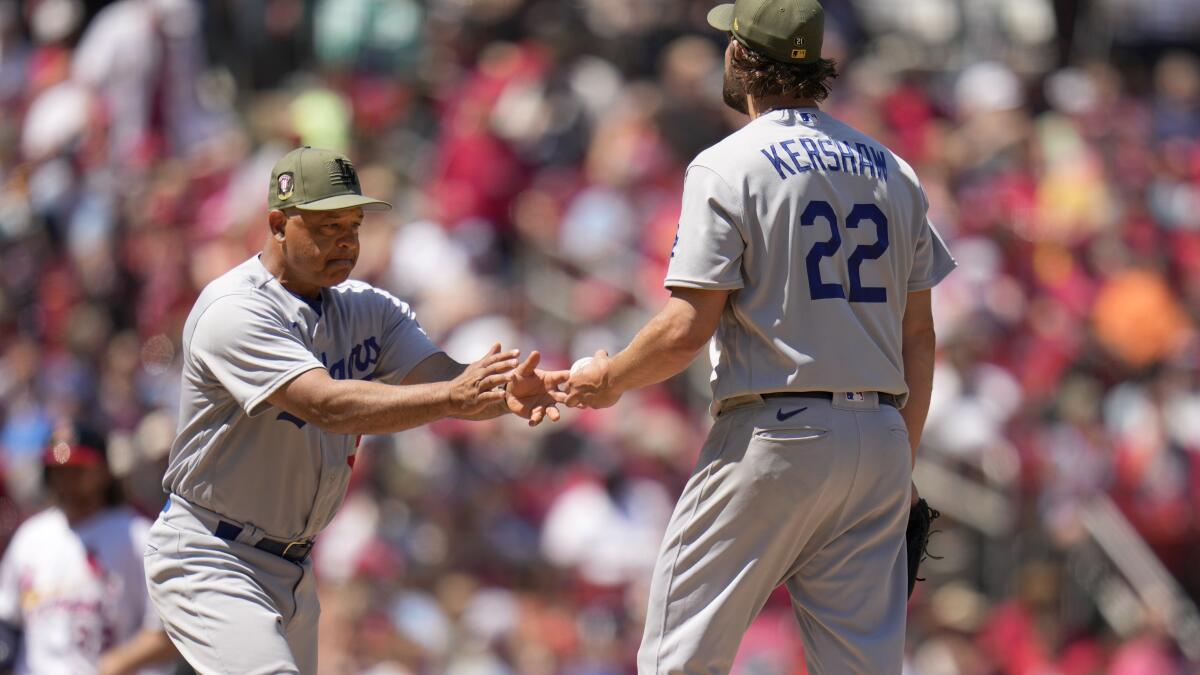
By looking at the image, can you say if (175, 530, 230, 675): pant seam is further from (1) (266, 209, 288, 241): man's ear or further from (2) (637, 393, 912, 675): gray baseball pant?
(2) (637, 393, 912, 675): gray baseball pant

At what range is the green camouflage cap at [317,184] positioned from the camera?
205 inches

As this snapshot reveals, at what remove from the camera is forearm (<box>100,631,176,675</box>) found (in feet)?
20.8

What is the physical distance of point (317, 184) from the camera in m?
5.23

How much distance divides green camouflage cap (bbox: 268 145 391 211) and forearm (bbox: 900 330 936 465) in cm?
164

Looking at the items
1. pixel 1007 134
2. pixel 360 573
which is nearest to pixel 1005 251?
pixel 1007 134

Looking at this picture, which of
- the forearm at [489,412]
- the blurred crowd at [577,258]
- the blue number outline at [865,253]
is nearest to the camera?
the blue number outline at [865,253]

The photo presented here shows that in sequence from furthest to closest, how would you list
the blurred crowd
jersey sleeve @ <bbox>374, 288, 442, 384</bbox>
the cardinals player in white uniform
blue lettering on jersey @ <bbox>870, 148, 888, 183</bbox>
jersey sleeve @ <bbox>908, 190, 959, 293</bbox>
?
the blurred crowd → the cardinals player in white uniform → jersey sleeve @ <bbox>374, 288, 442, 384</bbox> → jersey sleeve @ <bbox>908, 190, 959, 293</bbox> → blue lettering on jersey @ <bbox>870, 148, 888, 183</bbox>

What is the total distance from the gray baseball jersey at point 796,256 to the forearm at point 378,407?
0.87 m

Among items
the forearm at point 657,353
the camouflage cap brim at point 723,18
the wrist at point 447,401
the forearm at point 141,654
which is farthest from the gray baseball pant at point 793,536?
the forearm at point 141,654

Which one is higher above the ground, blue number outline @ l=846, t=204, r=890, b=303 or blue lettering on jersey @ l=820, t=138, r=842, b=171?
blue lettering on jersey @ l=820, t=138, r=842, b=171

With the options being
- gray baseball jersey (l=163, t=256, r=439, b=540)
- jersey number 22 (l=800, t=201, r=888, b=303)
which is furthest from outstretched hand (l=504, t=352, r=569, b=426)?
jersey number 22 (l=800, t=201, r=888, b=303)

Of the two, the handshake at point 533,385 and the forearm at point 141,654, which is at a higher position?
the handshake at point 533,385

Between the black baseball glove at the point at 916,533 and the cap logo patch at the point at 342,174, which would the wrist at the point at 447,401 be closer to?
the cap logo patch at the point at 342,174

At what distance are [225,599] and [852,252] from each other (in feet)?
6.83
